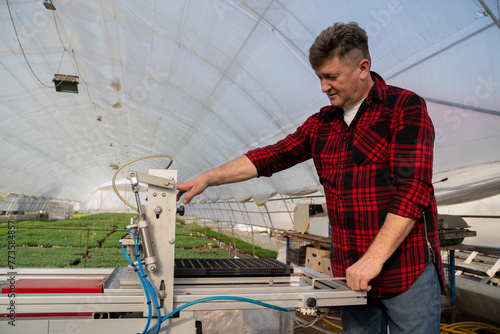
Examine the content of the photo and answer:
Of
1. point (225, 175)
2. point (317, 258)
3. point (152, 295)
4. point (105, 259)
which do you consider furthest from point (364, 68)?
point (105, 259)

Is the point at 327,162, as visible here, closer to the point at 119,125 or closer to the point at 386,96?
the point at 386,96

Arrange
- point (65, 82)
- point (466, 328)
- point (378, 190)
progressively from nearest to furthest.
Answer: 1. point (378, 190)
2. point (466, 328)
3. point (65, 82)

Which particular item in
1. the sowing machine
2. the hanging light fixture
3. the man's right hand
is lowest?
the sowing machine

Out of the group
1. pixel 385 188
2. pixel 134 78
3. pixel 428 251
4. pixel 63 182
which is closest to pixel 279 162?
pixel 385 188

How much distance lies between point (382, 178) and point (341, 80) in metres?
0.39

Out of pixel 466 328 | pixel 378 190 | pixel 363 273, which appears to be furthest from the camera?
pixel 466 328

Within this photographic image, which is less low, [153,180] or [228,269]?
[153,180]

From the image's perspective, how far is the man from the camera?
48.9 inches

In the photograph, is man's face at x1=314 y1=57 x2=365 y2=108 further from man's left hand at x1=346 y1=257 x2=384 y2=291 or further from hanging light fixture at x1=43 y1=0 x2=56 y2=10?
hanging light fixture at x1=43 y1=0 x2=56 y2=10

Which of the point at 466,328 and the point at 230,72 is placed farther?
the point at 230,72

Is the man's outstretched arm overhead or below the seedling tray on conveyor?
overhead

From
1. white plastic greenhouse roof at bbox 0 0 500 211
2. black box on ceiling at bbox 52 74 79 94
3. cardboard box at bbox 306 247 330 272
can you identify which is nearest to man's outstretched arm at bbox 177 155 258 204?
white plastic greenhouse roof at bbox 0 0 500 211

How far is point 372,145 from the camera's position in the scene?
137 cm

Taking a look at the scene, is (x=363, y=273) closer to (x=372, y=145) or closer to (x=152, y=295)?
(x=372, y=145)
